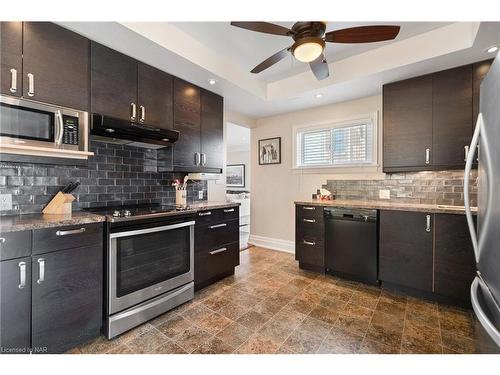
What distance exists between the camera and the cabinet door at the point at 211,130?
9.86 ft

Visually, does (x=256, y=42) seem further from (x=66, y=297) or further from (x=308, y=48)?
(x=66, y=297)

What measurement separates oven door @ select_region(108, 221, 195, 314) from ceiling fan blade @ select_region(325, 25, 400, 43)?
2069mm

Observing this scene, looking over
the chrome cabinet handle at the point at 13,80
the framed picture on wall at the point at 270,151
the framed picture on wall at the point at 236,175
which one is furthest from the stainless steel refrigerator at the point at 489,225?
the framed picture on wall at the point at 236,175

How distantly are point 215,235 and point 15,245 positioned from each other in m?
1.67

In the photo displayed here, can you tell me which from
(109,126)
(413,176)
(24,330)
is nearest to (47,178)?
(109,126)

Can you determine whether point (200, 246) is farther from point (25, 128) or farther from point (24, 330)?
point (25, 128)

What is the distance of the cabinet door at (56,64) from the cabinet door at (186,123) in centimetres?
92

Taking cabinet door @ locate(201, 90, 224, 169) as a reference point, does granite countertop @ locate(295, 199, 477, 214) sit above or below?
below

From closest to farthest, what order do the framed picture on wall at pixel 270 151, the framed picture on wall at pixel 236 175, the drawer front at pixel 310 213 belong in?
the drawer front at pixel 310 213
the framed picture on wall at pixel 270 151
the framed picture on wall at pixel 236 175

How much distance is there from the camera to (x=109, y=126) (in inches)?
76.1

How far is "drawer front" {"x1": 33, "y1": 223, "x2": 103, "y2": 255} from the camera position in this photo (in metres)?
1.44

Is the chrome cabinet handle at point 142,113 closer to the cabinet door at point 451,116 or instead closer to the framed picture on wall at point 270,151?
the framed picture on wall at point 270,151

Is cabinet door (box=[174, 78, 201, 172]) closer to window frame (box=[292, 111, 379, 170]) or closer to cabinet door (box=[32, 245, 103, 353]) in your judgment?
cabinet door (box=[32, 245, 103, 353])

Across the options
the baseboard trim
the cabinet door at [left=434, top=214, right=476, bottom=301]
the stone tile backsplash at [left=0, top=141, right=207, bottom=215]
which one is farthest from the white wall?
the stone tile backsplash at [left=0, top=141, right=207, bottom=215]
